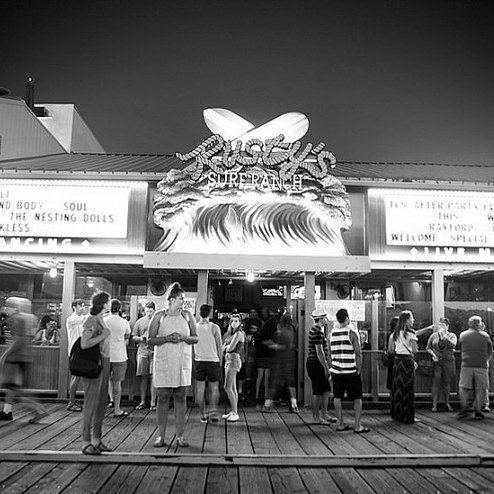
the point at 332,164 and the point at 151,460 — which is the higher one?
the point at 332,164

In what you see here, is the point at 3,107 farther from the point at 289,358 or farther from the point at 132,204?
the point at 289,358

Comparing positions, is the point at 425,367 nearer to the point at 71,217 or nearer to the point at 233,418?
the point at 233,418

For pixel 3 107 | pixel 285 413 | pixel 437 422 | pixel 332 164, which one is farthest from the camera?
pixel 3 107

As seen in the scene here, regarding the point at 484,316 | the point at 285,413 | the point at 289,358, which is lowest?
the point at 285,413

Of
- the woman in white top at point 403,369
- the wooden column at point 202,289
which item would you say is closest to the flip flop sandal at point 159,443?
the wooden column at point 202,289

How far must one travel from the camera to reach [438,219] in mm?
11250

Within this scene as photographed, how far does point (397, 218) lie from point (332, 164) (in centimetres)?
171

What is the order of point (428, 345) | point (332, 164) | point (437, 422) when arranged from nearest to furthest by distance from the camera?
point (437, 422)
point (428, 345)
point (332, 164)

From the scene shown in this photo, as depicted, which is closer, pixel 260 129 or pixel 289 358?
pixel 289 358

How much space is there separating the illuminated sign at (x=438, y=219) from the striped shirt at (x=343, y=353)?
3.61 m

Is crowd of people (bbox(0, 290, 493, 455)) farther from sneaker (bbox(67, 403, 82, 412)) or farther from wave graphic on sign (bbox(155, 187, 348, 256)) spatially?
wave graphic on sign (bbox(155, 187, 348, 256))

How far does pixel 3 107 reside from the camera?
20.1 m

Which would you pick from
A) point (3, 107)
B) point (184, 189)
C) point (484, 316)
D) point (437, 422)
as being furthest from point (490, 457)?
point (3, 107)

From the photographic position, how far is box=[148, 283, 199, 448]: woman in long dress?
22.2ft
